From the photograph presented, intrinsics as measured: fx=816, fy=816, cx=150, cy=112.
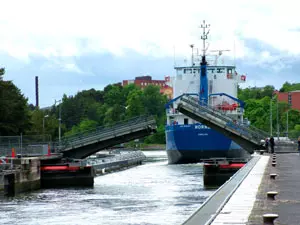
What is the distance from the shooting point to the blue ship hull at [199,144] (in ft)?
243

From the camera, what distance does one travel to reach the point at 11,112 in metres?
75.8

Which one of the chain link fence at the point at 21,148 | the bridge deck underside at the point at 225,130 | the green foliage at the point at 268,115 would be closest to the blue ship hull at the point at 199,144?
the bridge deck underside at the point at 225,130

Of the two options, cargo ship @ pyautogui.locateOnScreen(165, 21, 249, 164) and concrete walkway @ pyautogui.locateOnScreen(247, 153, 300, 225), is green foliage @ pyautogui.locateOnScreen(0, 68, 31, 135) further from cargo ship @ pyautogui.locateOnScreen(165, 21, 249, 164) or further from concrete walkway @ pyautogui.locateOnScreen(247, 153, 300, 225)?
concrete walkway @ pyautogui.locateOnScreen(247, 153, 300, 225)

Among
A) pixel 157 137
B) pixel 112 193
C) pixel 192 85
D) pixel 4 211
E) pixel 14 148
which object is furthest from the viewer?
pixel 157 137

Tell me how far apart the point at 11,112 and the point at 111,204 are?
42.8m

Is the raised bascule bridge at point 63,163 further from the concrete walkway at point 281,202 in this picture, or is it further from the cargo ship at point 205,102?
the concrete walkway at point 281,202

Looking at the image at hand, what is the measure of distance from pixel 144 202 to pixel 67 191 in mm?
9976

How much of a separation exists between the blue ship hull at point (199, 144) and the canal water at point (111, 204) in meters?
23.6

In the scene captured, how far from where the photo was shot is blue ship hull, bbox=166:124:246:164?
7400cm

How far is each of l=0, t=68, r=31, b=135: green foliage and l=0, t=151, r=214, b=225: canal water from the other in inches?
1035

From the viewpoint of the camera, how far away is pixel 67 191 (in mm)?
44094

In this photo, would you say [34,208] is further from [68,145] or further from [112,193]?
[68,145]

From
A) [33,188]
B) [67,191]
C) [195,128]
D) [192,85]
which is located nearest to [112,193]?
[67,191]

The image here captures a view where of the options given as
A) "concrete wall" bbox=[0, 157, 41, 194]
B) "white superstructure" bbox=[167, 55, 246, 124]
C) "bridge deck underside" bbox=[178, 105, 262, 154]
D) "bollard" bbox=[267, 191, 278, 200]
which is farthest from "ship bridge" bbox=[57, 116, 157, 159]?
"bollard" bbox=[267, 191, 278, 200]
